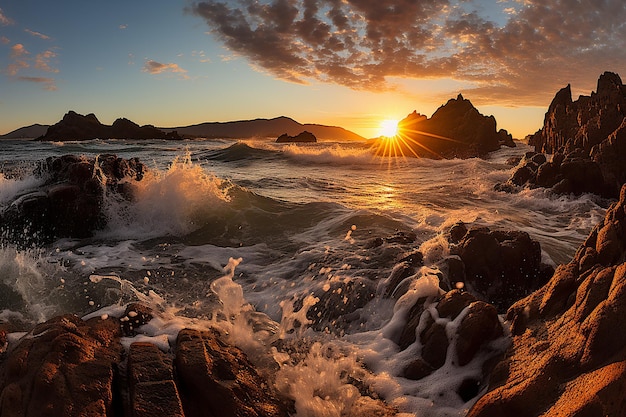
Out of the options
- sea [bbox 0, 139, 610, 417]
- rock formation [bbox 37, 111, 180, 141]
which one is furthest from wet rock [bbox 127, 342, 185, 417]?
rock formation [bbox 37, 111, 180, 141]

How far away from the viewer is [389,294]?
6.13 metres

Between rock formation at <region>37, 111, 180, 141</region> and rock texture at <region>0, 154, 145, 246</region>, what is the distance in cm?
8318

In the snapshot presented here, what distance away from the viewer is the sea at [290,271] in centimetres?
423

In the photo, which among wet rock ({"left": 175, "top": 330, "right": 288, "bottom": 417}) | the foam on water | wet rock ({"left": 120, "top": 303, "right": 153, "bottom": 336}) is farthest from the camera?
the foam on water

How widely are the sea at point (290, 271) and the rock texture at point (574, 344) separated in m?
0.45

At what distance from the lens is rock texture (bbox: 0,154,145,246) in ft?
31.8

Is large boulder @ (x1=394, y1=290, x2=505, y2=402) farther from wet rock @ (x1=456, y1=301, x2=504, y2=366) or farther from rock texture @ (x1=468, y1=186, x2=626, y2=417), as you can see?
rock texture @ (x1=468, y1=186, x2=626, y2=417)

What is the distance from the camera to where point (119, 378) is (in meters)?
3.30

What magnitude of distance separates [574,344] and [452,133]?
197 ft

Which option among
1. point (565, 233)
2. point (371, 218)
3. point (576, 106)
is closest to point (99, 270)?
point (371, 218)

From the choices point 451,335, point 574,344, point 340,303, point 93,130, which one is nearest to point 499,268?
point 340,303

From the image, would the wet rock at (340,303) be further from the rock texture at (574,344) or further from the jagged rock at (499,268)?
the rock texture at (574,344)

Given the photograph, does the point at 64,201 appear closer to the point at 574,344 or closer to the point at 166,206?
the point at 166,206

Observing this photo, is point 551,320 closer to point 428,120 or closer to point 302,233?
point 302,233
